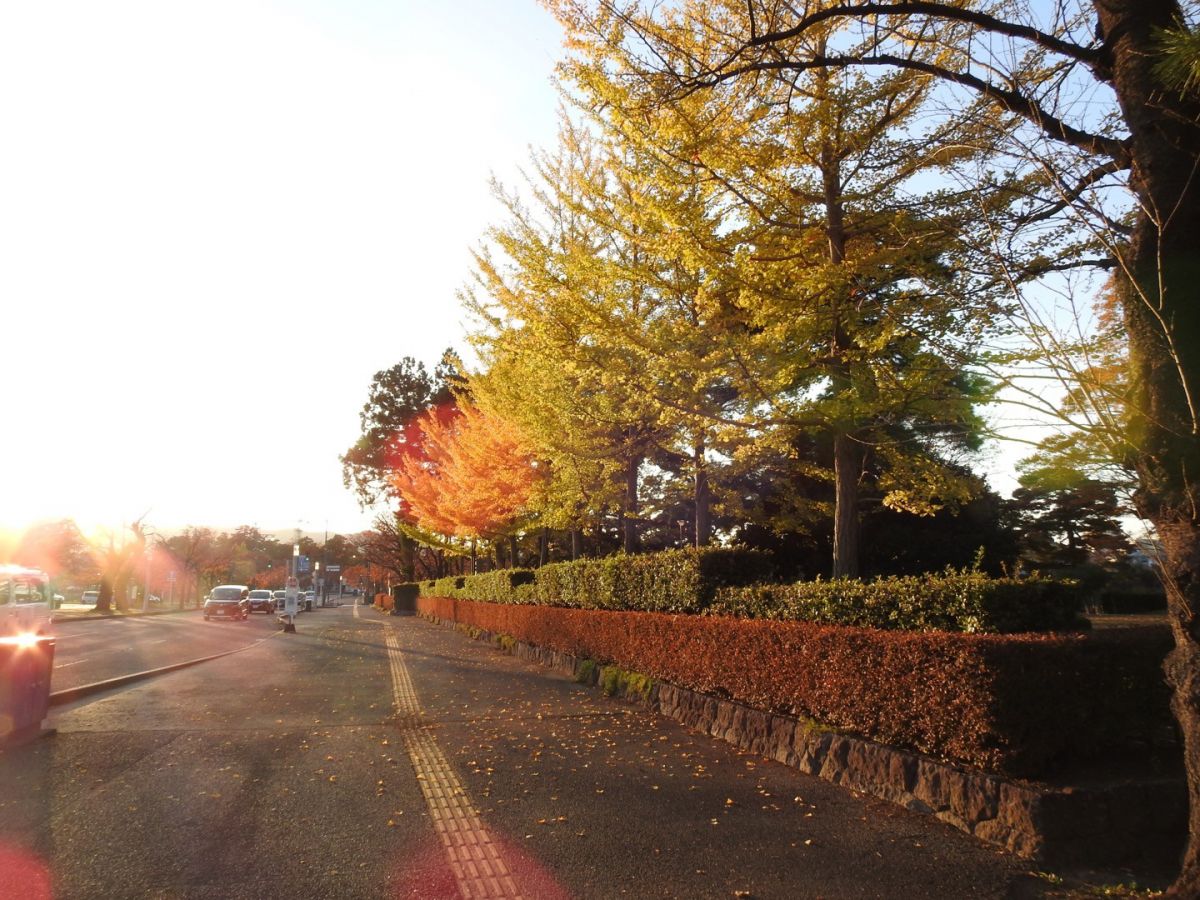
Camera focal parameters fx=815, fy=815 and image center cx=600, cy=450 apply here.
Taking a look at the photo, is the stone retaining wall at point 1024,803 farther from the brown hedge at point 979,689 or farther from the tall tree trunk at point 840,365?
the tall tree trunk at point 840,365

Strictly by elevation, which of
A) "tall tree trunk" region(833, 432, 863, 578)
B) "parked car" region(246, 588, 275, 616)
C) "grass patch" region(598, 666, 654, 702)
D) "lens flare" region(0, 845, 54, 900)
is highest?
"tall tree trunk" region(833, 432, 863, 578)

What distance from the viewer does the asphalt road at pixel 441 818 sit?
4285 mm

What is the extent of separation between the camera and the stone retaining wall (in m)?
4.48

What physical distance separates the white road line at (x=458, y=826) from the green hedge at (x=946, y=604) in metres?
3.57

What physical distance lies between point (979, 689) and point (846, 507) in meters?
4.86

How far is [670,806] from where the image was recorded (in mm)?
5805

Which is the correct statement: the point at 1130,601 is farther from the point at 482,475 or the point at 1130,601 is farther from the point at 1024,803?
the point at 1024,803

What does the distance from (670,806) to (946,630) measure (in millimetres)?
2429

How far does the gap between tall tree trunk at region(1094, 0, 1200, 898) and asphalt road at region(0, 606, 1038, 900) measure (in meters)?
1.48

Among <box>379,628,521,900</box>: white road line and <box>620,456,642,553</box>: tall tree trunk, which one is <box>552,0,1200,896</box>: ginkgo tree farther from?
<box>620,456,642,553</box>: tall tree trunk

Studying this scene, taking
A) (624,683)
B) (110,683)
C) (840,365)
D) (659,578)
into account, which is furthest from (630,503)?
(110,683)

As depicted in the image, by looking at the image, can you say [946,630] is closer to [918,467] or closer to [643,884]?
[643,884]

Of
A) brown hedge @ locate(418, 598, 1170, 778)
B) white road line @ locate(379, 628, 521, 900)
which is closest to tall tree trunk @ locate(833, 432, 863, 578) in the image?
brown hedge @ locate(418, 598, 1170, 778)

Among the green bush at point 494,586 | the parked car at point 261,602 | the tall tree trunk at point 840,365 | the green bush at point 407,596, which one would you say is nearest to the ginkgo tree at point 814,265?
the tall tree trunk at point 840,365
